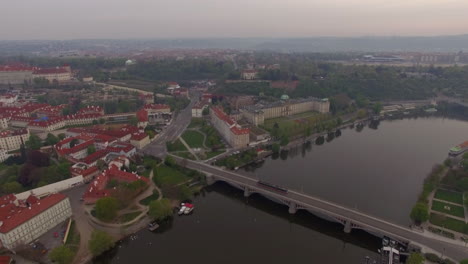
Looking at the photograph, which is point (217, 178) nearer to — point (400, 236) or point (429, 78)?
point (400, 236)

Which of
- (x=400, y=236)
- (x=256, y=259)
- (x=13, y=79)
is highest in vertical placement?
(x=13, y=79)

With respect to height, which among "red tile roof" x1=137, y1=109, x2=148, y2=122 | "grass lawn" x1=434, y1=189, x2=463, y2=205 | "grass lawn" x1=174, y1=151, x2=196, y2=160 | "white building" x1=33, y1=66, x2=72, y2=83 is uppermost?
"white building" x1=33, y1=66, x2=72, y2=83

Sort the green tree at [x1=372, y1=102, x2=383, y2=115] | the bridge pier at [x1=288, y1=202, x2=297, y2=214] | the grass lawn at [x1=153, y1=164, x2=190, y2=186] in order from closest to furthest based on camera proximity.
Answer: the bridge pier at [x1=288, y1=202, x2=297, y2=214]
the grass lawn at [x1=153, y1=164, x2=190, y2=186]
the green tree at [x1=372, y1=102, x2=383, y2=115]

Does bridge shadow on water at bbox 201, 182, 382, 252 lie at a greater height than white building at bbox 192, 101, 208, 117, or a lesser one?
lesser

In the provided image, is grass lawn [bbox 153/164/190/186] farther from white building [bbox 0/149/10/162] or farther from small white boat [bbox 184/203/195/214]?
white building [bbox 0/149/10/162]

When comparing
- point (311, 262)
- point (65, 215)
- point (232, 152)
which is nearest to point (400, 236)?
point (311, 262)

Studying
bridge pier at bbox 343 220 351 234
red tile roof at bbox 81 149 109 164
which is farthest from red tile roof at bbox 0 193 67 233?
bridge pier at bbox 343 220 351 234

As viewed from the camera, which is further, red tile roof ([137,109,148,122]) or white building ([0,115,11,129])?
red tile roof ([137,109,148,122])
